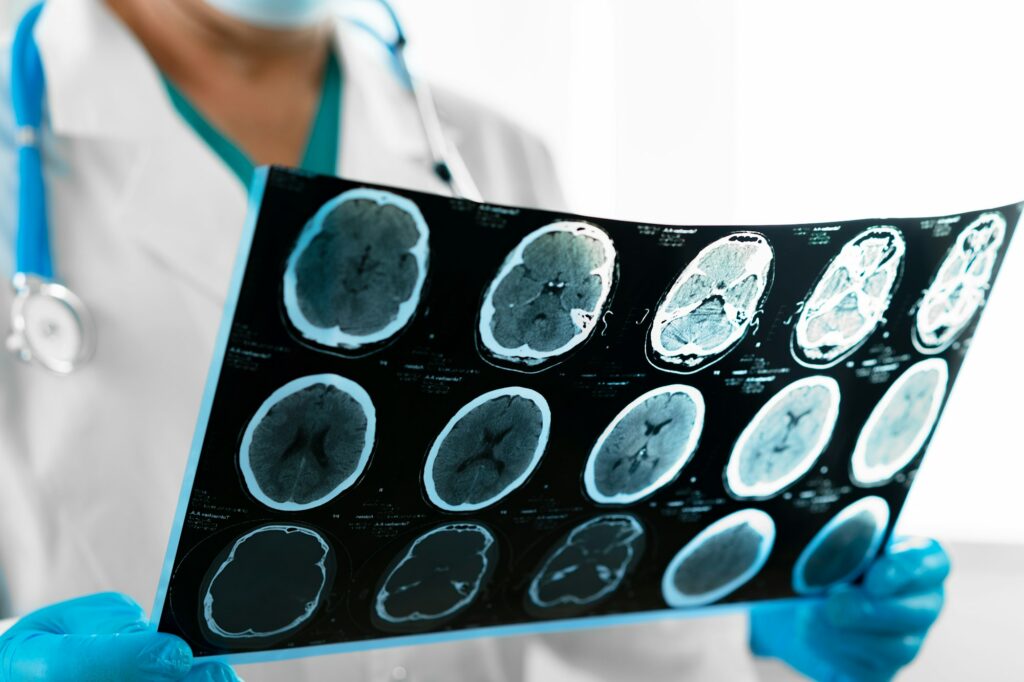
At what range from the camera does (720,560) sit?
661 mm

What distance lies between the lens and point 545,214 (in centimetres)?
46

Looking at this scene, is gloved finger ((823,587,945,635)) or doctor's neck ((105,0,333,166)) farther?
doctor's neck ((105,0,333,166))

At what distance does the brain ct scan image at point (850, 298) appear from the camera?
21.6 inches

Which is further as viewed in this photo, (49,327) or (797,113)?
(797,113)

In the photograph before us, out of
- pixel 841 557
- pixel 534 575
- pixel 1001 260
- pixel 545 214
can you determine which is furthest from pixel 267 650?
pixel 1001 260

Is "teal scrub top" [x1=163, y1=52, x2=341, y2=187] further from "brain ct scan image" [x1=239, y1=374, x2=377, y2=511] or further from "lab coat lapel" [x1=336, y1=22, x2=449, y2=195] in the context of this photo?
"brain ct scan image" [x1=239, y1=374, x2=377, y2=511]

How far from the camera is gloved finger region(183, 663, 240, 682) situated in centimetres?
49

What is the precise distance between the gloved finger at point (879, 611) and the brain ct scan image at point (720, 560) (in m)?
0.10

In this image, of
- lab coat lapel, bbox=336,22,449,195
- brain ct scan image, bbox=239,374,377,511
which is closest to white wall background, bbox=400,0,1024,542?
lab coat lapel, bbox=336,22,449,195

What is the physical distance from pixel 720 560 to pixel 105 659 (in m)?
0.41

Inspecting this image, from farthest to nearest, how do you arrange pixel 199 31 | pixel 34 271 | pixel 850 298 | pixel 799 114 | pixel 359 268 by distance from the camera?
pixel 799 114, pixel 199 31, pixel 34 271, pixel 850 298, pixel 359 268

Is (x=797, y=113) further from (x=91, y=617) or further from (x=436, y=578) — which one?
(x=91, y=617)

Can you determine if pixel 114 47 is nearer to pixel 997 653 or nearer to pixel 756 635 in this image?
pixel 756 635

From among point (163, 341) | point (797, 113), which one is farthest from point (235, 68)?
point (797, 113)
